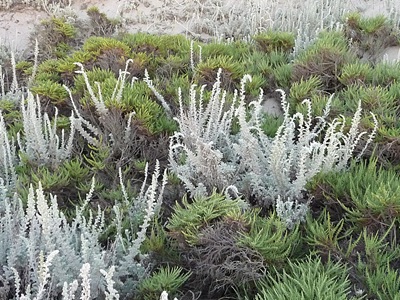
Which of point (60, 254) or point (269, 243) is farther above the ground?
point (269, 243)

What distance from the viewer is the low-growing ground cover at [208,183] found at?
165cm

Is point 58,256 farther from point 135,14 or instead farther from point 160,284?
point 135,14

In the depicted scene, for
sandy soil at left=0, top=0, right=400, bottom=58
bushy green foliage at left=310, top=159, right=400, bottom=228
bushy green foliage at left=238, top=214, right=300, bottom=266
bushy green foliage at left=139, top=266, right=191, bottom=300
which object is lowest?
bushy green foliage at left=139, top=266, right=191, bottom=300

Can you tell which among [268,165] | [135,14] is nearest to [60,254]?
[268,165]

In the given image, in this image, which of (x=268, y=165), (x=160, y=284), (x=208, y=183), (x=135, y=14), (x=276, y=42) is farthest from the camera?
(x=135, y=14)

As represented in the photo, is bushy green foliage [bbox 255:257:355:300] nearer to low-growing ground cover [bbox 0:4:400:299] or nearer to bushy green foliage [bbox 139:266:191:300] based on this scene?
low-growing ground cover [bbox 0:4:400:299]

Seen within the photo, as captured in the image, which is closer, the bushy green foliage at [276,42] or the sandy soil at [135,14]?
the bushy green foliage at [276,42]

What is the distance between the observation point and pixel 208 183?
2236 mm

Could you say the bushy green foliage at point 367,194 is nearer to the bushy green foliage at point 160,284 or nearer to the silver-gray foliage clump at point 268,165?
the silver-gray foliage clump at point 268,165

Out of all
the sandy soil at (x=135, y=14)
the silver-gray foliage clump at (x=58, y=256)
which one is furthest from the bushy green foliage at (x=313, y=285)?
the sandy soil at (x=135, y=14)

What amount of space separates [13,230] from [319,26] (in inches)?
169

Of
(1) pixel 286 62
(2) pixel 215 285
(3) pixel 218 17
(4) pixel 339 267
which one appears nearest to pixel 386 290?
(4) pixel 339 267

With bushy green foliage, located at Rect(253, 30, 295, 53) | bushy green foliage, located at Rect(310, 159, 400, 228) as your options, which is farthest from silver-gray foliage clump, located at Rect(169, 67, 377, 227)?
bushy green foliage, located at Rect(253, 30, 295, 53)

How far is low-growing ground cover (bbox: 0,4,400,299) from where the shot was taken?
1.65 m
